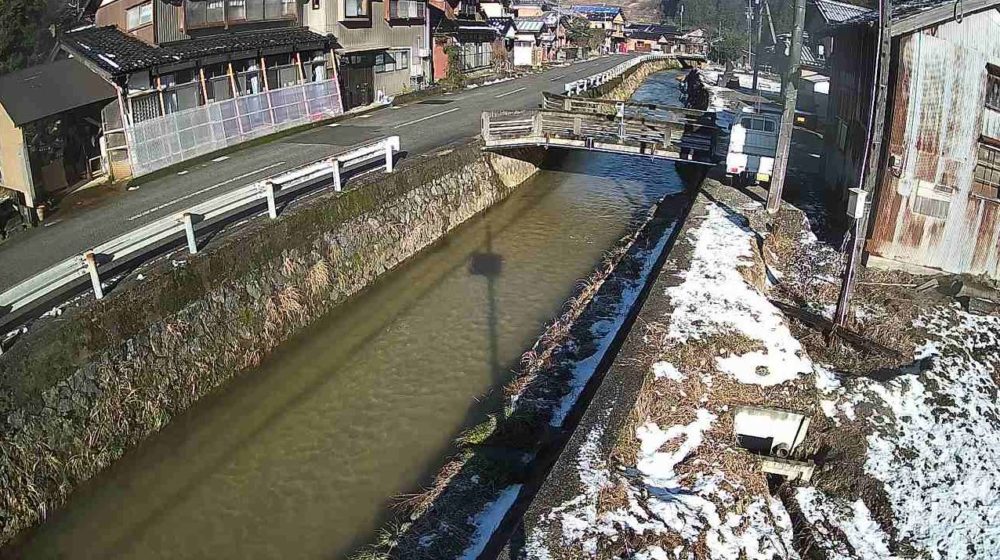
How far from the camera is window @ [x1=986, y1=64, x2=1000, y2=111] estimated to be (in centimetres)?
1116

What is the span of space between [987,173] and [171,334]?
1363cm

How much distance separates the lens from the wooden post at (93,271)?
905 centimetres

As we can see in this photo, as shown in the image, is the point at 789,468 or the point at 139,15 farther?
the point at 139,15

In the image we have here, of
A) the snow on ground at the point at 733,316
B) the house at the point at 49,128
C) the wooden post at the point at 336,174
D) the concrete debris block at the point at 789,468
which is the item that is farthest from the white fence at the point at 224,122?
the concrete debris block at the point at 789,468

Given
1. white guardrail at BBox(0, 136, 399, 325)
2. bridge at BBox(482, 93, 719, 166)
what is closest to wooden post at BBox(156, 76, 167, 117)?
white guardrail at BBox(0, 136, 399, 325)

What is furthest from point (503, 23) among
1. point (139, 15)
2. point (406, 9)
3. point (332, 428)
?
point (332, 428)

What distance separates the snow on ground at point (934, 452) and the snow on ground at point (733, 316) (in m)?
0.79

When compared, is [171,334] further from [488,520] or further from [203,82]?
[203,82]

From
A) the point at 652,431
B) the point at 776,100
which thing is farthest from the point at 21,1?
the point at 776,100

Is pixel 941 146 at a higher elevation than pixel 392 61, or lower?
lower

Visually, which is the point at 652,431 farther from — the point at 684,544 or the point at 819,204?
the point at 819,204

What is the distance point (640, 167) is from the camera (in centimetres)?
2598

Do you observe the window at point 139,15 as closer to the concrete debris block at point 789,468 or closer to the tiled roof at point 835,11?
the tiled roof at point 835,11

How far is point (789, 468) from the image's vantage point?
27.5 ft
